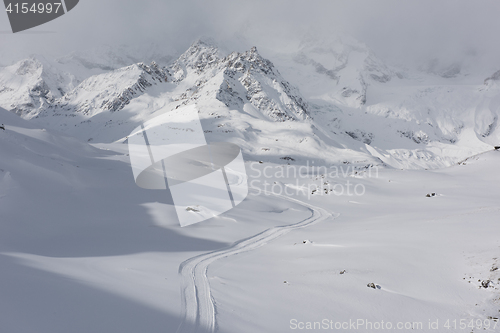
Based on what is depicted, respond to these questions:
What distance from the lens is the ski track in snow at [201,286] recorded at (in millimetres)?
6297

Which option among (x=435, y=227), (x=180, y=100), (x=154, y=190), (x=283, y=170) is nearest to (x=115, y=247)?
(x=154, y=190)

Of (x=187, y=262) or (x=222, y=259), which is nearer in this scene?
(x=187, y=262)

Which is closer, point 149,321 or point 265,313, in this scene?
point 149,321

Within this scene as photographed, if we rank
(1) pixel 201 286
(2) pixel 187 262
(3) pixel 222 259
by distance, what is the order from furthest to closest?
(3) pixel 222 259 < (2) pixel 187 262 < (1) pixel 201 286

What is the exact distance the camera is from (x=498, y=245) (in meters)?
8.40

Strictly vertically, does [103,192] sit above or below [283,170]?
above

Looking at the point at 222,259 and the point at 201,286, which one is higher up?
the point at 201,286

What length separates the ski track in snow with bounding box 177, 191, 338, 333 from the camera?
6.30 m

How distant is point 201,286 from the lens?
8.55 metres

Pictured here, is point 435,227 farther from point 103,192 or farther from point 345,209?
point 103,192

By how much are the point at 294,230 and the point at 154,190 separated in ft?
38.0

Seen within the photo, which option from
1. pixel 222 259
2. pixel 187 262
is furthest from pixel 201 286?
pixel 222 259

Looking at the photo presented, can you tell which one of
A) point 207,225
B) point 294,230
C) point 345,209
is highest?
point 207,225

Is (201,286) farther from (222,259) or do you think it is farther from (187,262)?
(222,259)
